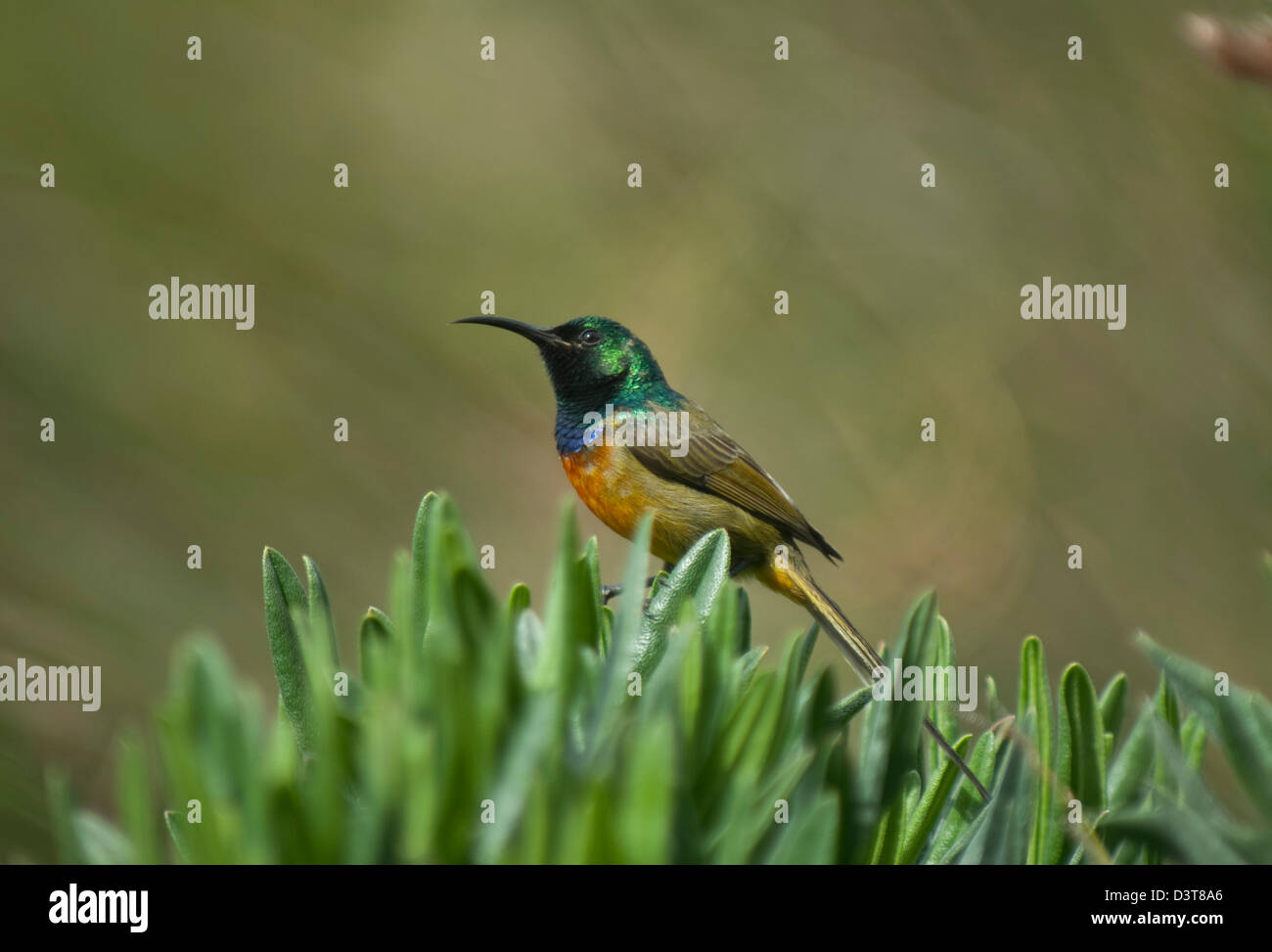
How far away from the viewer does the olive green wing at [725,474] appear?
2.69 m

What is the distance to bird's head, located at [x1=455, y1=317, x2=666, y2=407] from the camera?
2697mm

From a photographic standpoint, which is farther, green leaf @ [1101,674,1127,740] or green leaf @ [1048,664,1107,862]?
green leaf @ [1101,674,1127,740]

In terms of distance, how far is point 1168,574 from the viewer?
2980mm

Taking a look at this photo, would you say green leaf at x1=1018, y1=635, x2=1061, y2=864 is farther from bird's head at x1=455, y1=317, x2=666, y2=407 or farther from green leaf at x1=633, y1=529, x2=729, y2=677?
bird's head at x1=455, y1=317, x2=666, y2=407

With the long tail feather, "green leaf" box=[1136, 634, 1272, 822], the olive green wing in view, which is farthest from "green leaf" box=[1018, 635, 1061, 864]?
the olive green wing

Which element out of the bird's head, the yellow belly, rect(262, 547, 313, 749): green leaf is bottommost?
rect(262, 547, 313, 749): green leaf

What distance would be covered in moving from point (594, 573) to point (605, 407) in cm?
199

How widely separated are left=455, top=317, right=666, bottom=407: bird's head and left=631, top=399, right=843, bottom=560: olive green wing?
0.09 meters

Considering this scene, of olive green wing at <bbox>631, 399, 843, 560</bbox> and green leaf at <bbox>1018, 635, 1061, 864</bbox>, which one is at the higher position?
olive green wing at <bbox>631, 399, 843, 560</bbox>

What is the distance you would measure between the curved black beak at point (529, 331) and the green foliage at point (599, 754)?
147cm

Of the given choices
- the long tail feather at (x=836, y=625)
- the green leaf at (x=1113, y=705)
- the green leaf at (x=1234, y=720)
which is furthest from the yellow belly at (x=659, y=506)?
the green leaf at (x=1234, y=720)

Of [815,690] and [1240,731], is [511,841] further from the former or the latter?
[1240,731]

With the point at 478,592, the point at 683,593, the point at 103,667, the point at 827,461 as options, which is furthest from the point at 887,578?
the point at 478,592

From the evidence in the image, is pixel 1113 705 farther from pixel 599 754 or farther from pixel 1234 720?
pixel 599 754
